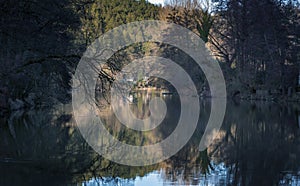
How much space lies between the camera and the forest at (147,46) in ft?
31.1

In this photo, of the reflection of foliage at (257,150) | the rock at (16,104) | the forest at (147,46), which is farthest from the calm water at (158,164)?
the rock at (16,104)

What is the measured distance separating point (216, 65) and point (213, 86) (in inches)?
70.1

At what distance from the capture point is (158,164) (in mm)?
9703

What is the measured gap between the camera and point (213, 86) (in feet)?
131

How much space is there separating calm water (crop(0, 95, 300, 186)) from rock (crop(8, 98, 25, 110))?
7.67 m

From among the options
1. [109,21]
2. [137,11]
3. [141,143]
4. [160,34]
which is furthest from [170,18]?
[141,143]

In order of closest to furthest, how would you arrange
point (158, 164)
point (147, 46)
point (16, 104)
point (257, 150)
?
point (158, 164)
point (257, 150)
point (16, 104)
point (147, 46)

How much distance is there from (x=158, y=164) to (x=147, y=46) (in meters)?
35.0

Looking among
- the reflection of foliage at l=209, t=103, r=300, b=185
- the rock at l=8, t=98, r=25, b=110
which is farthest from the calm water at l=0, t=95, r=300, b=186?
the rock at l=8, t=98, r=25, b=110

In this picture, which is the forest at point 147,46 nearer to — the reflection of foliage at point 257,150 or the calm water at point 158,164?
the calm water at point 158,164

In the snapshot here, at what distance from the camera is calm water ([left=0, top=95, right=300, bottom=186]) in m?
8.10

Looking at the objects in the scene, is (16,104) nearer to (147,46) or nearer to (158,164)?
(158,164)

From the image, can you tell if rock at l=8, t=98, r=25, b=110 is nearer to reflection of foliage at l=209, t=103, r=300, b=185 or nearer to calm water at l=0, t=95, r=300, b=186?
calm water at l=0, t=95, r=300, b=186

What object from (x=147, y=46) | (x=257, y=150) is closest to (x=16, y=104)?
(x=257, y=150)
